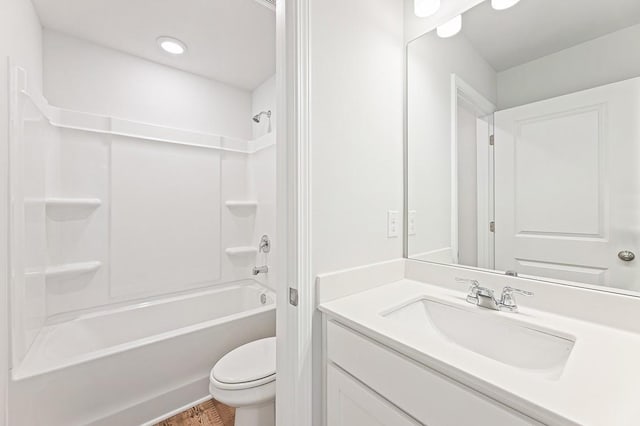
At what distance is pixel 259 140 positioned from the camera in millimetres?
2502

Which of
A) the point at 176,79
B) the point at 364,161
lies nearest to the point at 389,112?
the point at 364,161

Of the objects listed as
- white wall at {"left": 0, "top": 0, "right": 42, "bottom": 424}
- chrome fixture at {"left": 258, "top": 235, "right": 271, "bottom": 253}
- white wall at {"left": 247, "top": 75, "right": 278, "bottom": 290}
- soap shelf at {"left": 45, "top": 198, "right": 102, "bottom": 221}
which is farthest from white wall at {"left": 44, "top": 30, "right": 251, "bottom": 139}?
chrome fixture at {"left": 258, "top": 235, "right": 271, "bottom": 253}

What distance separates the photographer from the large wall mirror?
31.3 inches

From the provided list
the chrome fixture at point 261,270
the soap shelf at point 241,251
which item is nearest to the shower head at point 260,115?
the soap shelf at point 241,251

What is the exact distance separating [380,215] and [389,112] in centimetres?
48

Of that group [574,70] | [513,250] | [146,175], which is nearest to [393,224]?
[513,250]

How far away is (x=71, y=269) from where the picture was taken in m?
1.78

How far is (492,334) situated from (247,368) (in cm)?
112

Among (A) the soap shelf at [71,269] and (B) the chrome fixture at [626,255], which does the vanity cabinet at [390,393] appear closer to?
(B) the chrome fixture at [626,255]

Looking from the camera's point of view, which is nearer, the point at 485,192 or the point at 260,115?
the point at 485,192

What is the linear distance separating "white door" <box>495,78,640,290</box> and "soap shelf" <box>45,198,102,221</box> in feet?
8.23

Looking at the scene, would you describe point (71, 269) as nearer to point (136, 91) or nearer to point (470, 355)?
point (136, 91)

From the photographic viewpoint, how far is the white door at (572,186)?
78 cm

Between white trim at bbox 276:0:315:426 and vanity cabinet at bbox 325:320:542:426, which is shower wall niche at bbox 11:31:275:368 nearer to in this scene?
white trim at bbox 276:0:315:426
